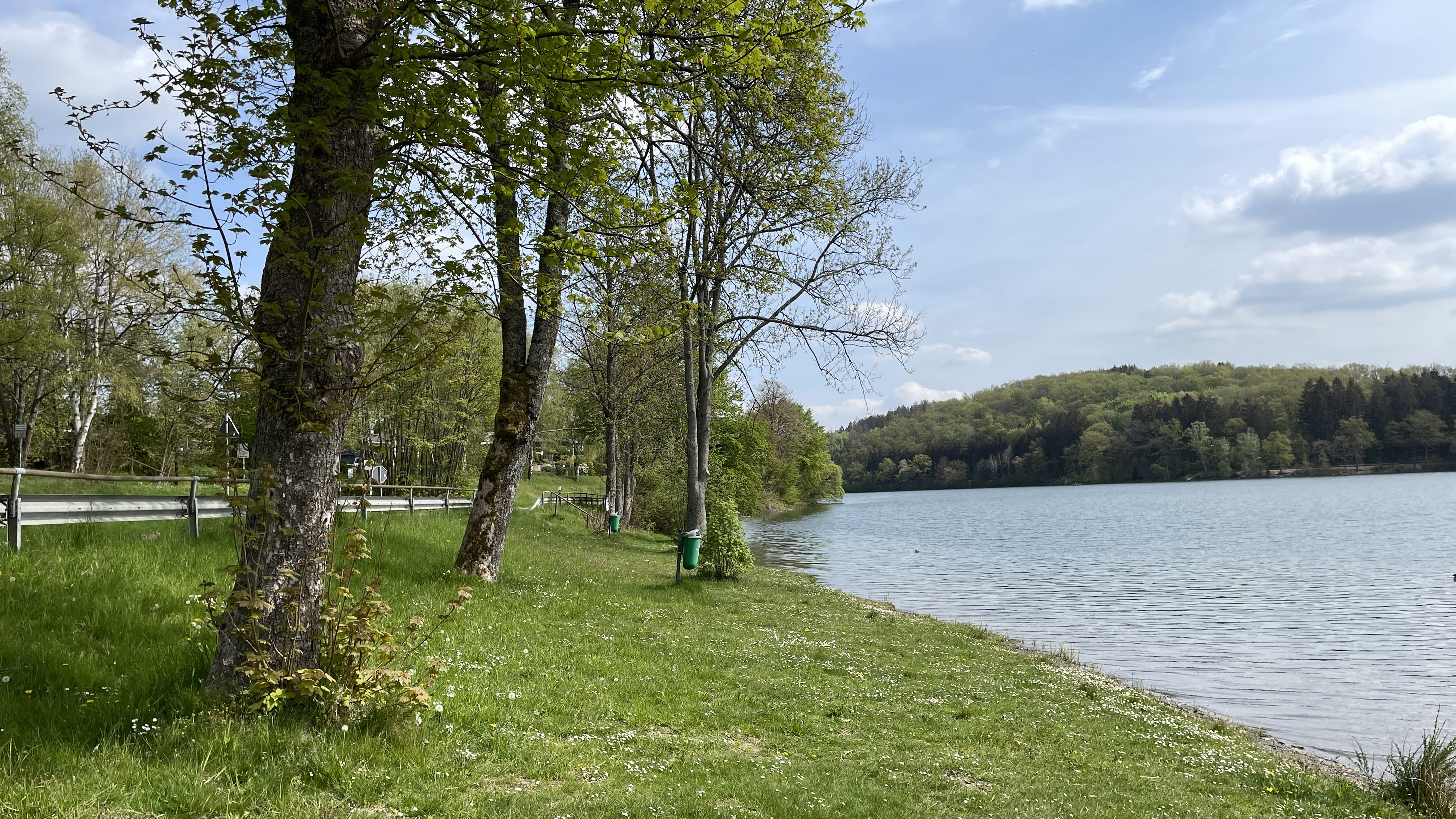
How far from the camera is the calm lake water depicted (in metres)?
13.5

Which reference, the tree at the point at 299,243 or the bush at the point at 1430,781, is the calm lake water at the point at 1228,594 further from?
the tree at the point at 299,243

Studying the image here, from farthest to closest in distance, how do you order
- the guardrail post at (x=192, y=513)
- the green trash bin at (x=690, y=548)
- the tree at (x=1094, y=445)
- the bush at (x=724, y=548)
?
the tree at (x=1094, y=445) < the bush at (x=724, y=548) < the green trash bin at (x=690, y=548) < the guardrail post at (x=192, y=513)

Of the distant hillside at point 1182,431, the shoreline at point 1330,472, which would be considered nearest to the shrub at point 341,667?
the distant hillside at point 1182,431

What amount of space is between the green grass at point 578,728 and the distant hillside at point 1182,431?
132024 millimetres

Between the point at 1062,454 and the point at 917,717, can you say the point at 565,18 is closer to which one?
the point at 917,717

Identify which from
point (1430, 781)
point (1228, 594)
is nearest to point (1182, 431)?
point (1228, 594)

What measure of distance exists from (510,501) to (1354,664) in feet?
53.7

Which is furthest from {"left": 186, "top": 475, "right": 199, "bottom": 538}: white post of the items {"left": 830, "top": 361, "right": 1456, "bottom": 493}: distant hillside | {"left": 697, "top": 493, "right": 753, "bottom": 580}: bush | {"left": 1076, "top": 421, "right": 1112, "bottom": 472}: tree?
{"left": 1076, "top": 421, "right": 1112, "bottom": 472}: tree

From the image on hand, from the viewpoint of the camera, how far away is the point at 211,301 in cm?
516

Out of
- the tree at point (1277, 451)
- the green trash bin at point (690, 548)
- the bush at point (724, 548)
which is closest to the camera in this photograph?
the green trash bin at point (690, 548)

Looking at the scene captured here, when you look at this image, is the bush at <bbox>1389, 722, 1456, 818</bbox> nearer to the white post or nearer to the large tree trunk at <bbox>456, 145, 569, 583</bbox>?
the large tree trunk at <bbox>456, 145, 569, 583</bbox>

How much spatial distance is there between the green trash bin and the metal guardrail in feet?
29.7

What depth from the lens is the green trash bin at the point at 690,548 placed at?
1953cm

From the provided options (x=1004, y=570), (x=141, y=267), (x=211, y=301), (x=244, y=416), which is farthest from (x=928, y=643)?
(x=141, y=267)
